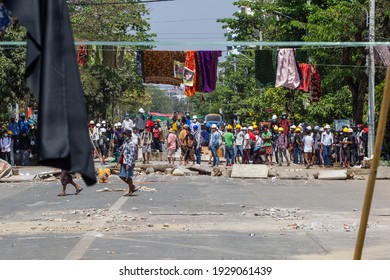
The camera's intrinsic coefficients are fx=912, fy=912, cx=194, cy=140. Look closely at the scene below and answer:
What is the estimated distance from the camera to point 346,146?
39.3 m

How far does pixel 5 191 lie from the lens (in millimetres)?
26688

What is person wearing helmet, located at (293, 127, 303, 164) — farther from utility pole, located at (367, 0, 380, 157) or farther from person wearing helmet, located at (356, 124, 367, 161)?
utility pole, located at (367, 0, 380, 157)

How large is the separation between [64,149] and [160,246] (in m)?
8.06

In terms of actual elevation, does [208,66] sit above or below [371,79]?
above

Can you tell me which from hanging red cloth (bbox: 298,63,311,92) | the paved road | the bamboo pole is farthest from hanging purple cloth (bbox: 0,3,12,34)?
hanging red cloth (bbox: 298,63,311,92)

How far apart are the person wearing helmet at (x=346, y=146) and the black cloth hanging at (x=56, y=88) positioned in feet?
113

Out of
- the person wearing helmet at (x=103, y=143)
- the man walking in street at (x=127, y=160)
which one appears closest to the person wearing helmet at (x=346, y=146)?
the person wearing helmet at (x=103, y=143)

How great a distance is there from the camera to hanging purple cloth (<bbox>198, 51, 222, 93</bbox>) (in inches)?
1526

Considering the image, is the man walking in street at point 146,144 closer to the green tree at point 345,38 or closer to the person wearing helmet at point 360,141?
the green tree at point 345,38

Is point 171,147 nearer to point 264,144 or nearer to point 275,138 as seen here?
point 264,144

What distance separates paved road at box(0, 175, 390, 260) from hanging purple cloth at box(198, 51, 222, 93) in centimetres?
1201

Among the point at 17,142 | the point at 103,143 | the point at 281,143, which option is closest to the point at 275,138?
the point at 281,143

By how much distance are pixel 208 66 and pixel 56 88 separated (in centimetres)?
3409

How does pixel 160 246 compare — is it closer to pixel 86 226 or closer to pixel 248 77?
pixel 86 226
